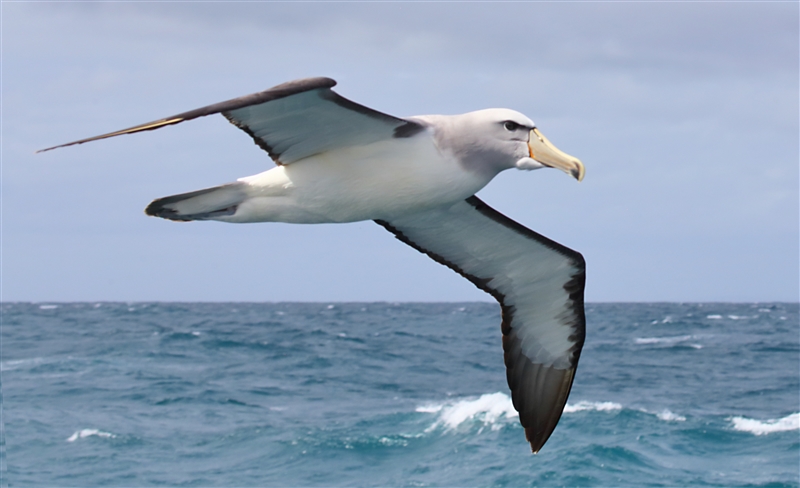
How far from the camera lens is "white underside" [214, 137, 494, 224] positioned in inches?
299

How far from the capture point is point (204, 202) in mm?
8047

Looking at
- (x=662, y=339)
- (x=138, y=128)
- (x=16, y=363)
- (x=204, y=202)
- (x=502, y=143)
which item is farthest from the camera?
(x=662, y=339)

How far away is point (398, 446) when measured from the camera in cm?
2861

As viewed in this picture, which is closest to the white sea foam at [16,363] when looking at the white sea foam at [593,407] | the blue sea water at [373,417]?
the blue sea water at [373,417]

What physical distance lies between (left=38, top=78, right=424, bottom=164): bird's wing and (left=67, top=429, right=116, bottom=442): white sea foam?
2448 centimetres

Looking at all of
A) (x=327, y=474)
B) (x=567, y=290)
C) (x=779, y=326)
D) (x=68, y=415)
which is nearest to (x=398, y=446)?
(x=327, y=474)

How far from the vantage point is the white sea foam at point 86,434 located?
98.5 ft

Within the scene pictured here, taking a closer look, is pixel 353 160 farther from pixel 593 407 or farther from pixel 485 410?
pixel 593 407

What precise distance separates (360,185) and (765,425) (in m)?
26.2

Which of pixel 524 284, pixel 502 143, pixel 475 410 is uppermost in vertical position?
pixel 502 143

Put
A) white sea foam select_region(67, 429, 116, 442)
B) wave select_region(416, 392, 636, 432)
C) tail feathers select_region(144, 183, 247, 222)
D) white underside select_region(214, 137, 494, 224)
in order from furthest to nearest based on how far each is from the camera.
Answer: wave select_region(416, 392, 636, 432), white sea foam select_region(67, 429, 116, 442), tail feathers select_region(144, 183, 247, 222), white underside select_region(214, 137, 494, 224)

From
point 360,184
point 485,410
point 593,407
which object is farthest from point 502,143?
point 593,407

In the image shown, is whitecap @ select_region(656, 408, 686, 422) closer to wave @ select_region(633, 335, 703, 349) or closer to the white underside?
wave @ select_region(633, 335, 703, 349)

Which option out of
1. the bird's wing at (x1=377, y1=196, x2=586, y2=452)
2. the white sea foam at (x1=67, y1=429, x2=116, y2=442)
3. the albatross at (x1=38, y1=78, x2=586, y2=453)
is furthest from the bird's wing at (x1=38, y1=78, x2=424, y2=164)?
the white sea foam at (x1=67, y1=429, x2=116, y2=442)
